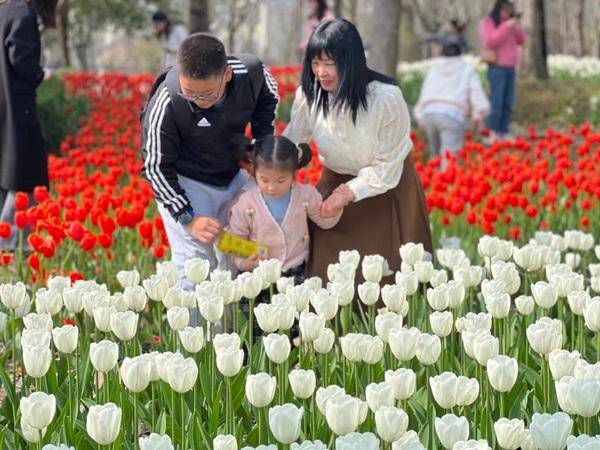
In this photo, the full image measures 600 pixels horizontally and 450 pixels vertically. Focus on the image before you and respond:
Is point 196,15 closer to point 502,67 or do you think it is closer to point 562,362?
point 502,67

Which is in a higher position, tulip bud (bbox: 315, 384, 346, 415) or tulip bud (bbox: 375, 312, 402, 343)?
tulip bud (bbox: 315, 384, 346, 415)

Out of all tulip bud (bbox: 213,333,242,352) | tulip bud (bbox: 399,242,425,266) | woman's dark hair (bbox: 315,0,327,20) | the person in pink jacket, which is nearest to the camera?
tulip bud (bbox: 213,333,242,352)

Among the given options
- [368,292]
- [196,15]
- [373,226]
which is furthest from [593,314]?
[196,15]

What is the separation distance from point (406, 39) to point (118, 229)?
776 inches

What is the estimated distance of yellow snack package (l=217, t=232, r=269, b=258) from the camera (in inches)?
167

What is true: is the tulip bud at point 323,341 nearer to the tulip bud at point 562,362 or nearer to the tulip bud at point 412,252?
the tulip bud at point 562,362

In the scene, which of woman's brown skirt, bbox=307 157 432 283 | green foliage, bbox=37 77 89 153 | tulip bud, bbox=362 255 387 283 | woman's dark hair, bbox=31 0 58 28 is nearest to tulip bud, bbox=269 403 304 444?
tulip bud, bbox=362 255 387 283

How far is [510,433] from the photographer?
2.39 meters

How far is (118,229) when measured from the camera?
573 centimetres

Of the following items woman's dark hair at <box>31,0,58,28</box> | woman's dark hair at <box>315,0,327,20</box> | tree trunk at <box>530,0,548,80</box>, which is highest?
woman's dark hair at <box>31,0,58,28</box>

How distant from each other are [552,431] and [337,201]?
229cm

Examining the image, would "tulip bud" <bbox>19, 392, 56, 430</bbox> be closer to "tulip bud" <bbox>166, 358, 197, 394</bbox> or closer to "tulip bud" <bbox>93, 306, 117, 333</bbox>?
"tulip bud" <bbox>166, 358, 197, 394</bbox>

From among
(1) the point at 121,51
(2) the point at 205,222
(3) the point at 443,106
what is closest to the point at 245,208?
(2) the point at 205,222

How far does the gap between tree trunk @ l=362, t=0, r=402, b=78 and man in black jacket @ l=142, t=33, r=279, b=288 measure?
593 cm
